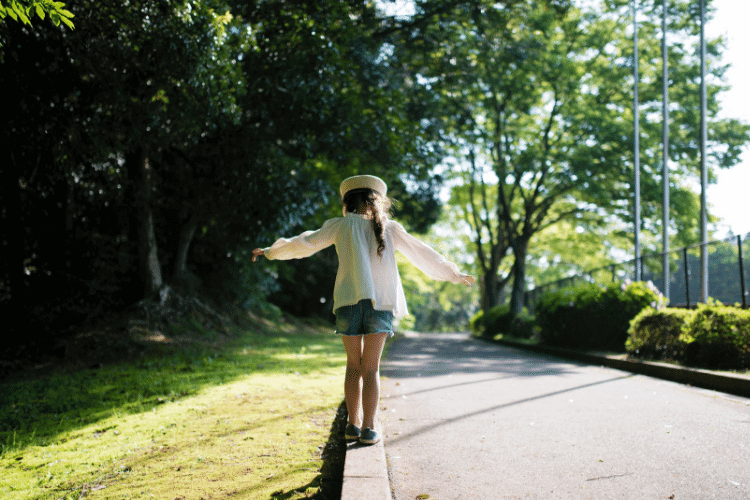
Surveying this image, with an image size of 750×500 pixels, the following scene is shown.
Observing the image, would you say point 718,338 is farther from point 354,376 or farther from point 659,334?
point 354,376

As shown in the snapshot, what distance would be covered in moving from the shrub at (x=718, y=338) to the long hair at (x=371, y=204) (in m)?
5.63

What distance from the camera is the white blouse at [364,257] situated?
144 inches

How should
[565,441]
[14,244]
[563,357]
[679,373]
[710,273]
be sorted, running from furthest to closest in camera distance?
[563,357] < [710,273] < [14,244] < [679,373] < [565,441]

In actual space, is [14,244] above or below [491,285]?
below

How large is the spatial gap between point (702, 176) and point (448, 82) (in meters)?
7.77

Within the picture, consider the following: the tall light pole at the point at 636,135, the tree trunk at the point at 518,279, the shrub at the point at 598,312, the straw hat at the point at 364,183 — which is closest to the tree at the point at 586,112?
the tree trunk at the point at 518,279

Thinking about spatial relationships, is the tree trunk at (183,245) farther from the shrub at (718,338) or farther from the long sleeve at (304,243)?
the shrub at (718,338)

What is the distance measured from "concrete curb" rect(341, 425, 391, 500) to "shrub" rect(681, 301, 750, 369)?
568cm

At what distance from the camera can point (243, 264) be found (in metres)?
16.5

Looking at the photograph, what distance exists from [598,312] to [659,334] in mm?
2971

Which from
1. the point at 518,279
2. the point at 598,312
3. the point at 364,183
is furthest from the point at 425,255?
the point at 518,279

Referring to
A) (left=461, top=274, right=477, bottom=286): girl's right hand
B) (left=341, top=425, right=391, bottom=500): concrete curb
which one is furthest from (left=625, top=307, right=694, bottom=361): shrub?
(left=341, top=425, right=391, bottom=500): concrete curb

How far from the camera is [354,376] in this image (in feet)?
12.3

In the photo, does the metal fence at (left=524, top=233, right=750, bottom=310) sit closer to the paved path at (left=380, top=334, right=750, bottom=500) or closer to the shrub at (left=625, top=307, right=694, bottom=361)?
the shrub at (left=625, top=307, right=694, bottom=361)
